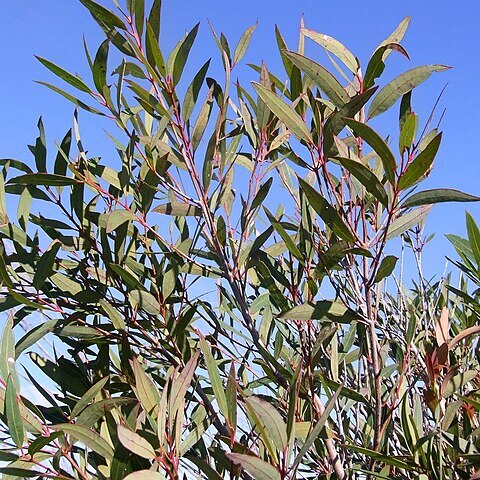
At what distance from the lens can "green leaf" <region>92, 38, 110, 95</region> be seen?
1.03 metres

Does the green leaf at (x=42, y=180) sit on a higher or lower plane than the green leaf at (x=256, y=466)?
higher

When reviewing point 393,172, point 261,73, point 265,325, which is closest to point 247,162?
point 261,73

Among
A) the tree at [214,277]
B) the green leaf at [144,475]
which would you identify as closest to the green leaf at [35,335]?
the tree at [214,277]

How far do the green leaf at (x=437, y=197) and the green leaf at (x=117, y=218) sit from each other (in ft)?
1.40

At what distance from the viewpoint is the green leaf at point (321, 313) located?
96cm

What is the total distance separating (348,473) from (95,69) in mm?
750

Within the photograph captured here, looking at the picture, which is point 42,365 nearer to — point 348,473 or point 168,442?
point 168,442

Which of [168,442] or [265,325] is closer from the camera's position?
[168,442]

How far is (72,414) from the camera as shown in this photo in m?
0.98

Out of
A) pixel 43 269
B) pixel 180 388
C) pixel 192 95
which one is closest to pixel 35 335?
pixel 43 269

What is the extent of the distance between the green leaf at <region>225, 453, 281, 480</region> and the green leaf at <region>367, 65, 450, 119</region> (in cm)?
52

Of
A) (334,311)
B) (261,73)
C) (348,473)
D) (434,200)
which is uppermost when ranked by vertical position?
(261,73)

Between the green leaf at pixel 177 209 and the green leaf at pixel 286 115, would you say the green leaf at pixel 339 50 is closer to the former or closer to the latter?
the green leaf at pixel 286 115

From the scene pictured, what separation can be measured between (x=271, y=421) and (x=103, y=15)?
665mm
